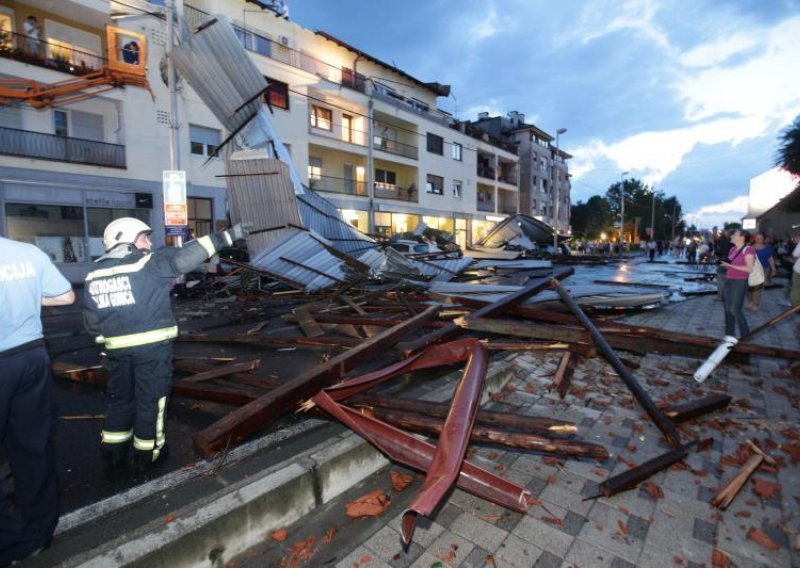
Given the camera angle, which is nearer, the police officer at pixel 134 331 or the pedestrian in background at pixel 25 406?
the pedestrian in background at pixel 25 406

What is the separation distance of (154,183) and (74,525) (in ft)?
64.8

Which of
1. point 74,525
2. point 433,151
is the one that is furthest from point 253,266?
point 433,151

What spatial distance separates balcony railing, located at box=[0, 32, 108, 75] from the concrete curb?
2034 cm

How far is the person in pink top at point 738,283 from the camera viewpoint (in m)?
6.27

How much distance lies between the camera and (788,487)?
2.80m

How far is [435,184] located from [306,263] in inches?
1069

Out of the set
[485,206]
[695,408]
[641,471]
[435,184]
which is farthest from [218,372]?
[485,206]

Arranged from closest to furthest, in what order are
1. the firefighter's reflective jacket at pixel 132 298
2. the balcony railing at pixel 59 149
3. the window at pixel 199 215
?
the firefighter's reflective jacket at pixel 132 298 → the balcony railing at pixel 59 149 → the window at pixel 199 215

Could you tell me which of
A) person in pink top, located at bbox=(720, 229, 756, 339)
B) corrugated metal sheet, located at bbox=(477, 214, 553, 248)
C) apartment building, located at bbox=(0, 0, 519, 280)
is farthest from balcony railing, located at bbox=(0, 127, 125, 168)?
person in pink top, located at bbox=(720, 229, 756, 339)

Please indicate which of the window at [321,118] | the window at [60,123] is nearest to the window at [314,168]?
the window at [321,118]

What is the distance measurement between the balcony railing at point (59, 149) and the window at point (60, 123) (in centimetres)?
64

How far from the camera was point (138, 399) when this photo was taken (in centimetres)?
286

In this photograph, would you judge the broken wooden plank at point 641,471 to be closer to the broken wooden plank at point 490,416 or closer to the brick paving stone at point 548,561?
the broken wooden plank at point 490,416

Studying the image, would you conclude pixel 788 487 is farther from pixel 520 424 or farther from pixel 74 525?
pixel 74 525
